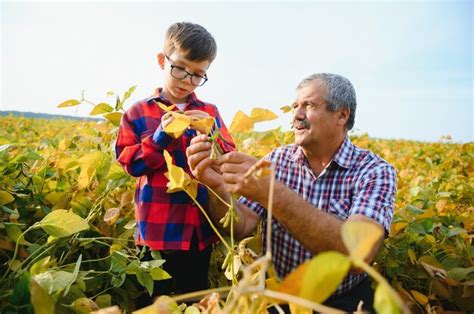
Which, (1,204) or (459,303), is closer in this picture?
(1,204)

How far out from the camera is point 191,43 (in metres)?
1.25

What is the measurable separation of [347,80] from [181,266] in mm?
894

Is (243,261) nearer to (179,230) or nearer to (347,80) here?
(179,230)

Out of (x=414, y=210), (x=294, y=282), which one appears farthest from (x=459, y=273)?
(x=294, y=282)

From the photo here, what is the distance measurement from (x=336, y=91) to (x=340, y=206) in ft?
1.32

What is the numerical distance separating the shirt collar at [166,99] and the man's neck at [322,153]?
43cm

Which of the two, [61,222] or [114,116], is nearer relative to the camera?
[61,222]

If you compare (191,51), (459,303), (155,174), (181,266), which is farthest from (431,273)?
(191,51)

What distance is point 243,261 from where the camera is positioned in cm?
94

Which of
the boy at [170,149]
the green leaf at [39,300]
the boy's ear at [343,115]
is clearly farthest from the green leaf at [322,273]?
the boy's ear at [343,115]

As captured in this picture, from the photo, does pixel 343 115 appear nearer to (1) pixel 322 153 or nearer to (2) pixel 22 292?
(1) pixel 322 153

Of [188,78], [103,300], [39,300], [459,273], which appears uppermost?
[188,78]

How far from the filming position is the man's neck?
1461 mm

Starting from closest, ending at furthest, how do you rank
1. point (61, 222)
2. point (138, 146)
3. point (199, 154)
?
1. point (61, 222)
2. point (199, 154)
3. point (138, 146)
